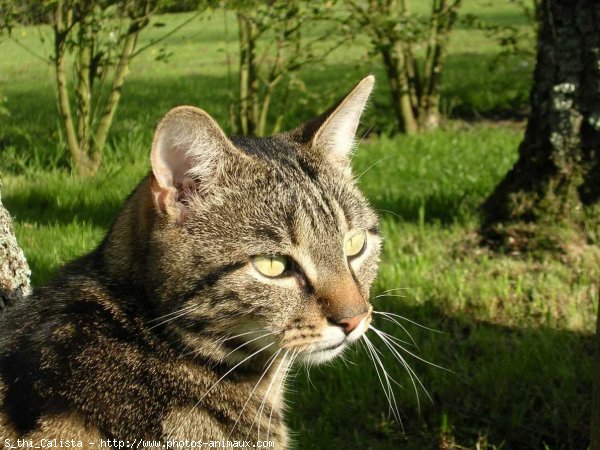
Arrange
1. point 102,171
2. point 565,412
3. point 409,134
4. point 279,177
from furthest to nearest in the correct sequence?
1. point 409,134
2. point 102,171
3. point 565,412
4. point 279,177

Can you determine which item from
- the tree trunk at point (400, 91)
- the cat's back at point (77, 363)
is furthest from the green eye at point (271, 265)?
the tree trunk at point (400, 91)

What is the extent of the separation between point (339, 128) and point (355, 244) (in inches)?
17.8

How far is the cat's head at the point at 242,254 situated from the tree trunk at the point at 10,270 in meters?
0.97

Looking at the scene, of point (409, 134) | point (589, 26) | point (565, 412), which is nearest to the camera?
point (565, 412)

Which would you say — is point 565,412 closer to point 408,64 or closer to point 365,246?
point 365,246

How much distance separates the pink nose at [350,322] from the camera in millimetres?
2312

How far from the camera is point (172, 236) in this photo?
227cm

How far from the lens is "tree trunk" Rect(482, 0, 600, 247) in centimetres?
425

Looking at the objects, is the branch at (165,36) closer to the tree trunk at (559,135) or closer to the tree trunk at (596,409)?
the tree trunk at (559,135)

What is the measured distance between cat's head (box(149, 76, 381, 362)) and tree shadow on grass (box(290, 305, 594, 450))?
35.8 inches

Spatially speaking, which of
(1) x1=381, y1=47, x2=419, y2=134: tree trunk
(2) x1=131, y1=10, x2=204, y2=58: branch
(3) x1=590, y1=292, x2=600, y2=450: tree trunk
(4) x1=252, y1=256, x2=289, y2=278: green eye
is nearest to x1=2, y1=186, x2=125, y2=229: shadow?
(2) x1=131, y1=10, x2=204, y2=58: branch

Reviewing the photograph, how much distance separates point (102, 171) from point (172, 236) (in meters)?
3.77

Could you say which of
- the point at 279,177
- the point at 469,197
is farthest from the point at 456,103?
the point at 279,177

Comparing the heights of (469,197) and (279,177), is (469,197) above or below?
below
